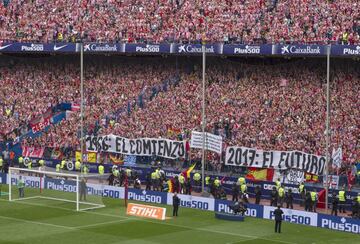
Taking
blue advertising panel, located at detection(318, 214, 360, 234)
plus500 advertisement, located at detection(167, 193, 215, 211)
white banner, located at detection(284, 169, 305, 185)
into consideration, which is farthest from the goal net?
blue advertising panel, located at detection(318, 214, 360, 234)

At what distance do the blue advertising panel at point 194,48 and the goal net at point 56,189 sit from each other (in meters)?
12.2

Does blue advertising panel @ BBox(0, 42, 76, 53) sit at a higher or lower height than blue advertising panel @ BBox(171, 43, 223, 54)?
higher

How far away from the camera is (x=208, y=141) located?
51156 millimetres

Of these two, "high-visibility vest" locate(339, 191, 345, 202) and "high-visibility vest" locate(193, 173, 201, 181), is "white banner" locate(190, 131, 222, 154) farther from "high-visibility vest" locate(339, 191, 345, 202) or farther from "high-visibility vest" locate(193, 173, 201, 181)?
"high-visibility vest" locate(339, 191, 345, 202)

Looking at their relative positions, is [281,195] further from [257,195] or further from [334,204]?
[334,204]

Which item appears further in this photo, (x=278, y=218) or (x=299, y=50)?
(x=299, y=50)

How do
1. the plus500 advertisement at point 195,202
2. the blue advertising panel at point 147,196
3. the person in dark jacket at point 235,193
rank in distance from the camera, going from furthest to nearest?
1. the blue advertising panel at point 147,196
2. the person in dark jacket at point 235,193
3. the plus500 advertisement at point 195,202

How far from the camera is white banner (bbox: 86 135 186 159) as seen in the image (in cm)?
5749

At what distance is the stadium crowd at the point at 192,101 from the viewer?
54531 millimetres

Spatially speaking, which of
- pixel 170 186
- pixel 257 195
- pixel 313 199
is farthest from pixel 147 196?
pixel 313 199

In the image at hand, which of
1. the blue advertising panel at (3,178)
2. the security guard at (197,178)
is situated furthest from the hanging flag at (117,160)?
the security guard at (197,178)

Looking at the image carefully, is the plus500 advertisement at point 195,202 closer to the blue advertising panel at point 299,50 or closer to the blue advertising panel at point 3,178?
the blue advertising panel at point 299,50

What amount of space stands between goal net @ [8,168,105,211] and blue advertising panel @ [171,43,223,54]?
12246mm

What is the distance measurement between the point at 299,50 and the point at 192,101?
9.38 m
